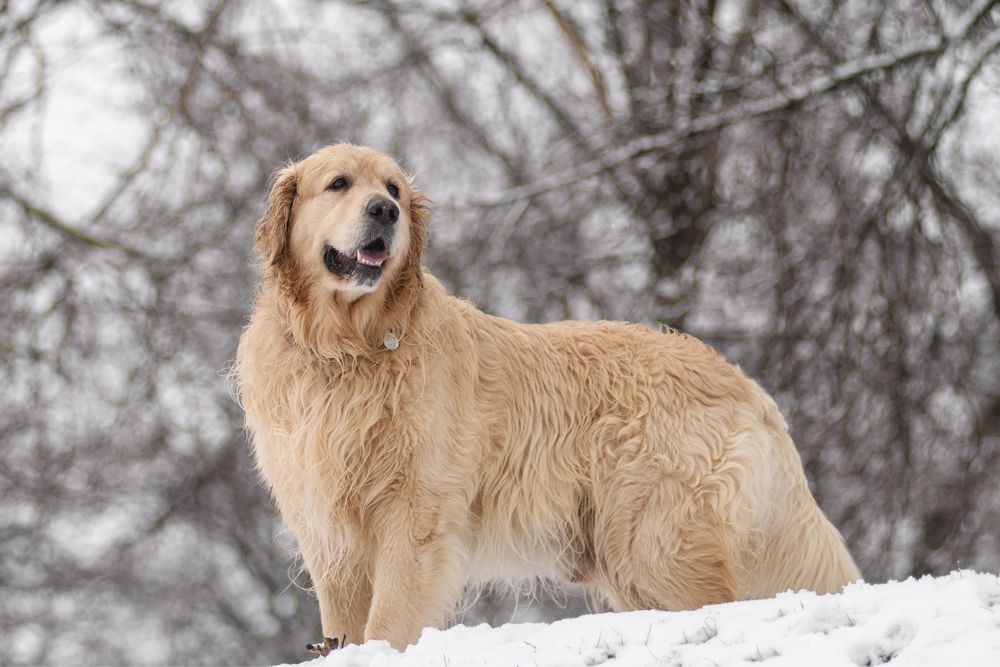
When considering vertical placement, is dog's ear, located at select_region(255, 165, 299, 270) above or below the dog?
above

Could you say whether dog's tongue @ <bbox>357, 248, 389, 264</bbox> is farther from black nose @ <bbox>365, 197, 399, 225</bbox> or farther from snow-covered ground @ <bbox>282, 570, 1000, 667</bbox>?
snow-covered ground @ <bbox>282, 570, 1000, 667</bbox>

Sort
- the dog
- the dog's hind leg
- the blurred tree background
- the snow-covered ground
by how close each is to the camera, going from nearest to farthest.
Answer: the snow-covered ground < the dog < the dog's hind leg < the blurred tree background

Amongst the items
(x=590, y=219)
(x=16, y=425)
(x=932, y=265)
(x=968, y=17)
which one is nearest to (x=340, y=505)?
(x=932, y=265)

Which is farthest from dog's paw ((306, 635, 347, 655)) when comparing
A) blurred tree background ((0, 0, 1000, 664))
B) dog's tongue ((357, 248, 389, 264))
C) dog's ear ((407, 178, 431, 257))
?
blurred tree background ((0, 0, 1000, 664))

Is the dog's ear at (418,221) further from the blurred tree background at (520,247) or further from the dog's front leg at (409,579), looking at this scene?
the blurred tree background at (520,247)

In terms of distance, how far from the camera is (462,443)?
584cm

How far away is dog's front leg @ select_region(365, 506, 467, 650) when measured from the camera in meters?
5.50

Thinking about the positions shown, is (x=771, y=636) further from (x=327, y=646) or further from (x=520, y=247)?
(x=520, y=247)

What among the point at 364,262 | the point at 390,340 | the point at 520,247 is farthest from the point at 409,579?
the point at 520,247

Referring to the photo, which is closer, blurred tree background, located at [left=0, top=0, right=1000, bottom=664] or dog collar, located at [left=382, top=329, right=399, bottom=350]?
dog collar, located at [left=382, top=329, right=399, bottom=350]

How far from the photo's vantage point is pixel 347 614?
5.99m

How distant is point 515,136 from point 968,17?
6.89 metres

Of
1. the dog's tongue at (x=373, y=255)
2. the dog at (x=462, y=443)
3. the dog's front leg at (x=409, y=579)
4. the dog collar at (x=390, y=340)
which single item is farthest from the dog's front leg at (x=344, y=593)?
the dog's tongue at (x=373, y=255)

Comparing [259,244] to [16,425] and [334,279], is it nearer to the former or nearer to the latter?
[334,279]
